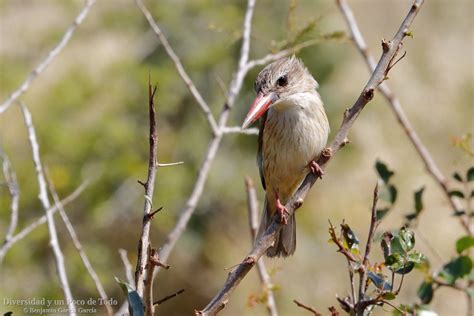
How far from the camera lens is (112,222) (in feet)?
22.1

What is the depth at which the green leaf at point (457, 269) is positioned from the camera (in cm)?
221

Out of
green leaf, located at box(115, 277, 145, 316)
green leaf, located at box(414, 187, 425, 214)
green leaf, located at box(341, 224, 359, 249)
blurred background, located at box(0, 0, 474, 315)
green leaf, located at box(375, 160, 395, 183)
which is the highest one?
blurred background, located at box(0, 0, 474, 315)

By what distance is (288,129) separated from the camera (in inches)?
140

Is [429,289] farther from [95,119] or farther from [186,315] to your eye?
[186,315]

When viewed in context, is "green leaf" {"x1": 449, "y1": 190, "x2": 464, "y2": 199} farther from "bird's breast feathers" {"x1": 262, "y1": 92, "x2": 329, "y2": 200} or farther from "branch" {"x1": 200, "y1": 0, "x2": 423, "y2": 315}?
"bird's breast feathers" {"x1": 262, "y1": 92, "x2": 329, "y2": 200}

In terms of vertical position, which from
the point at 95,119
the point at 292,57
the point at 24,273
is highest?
the point at 95,119

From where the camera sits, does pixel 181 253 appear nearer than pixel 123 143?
No

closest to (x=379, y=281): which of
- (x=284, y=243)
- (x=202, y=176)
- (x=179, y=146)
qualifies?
(x=202, y=176)

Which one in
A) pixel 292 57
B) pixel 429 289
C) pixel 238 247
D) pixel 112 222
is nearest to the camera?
pixel 429 289

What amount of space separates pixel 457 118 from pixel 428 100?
1.56ft

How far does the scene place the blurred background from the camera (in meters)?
5.95

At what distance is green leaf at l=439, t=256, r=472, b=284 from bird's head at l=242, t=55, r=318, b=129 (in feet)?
3.83

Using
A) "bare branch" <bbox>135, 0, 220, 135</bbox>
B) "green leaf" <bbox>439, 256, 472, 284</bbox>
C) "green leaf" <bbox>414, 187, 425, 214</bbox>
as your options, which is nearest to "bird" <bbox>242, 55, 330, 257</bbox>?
"bare branch" <bbox>135, 0, 220, 135</bbox>

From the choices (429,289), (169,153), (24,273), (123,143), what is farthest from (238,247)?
(429,289)
